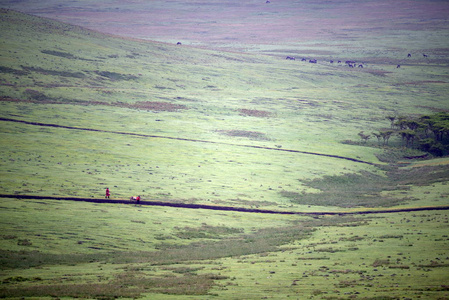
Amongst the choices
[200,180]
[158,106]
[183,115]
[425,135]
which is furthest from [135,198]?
[425,135]

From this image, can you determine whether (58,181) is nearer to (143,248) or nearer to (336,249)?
(143,248)

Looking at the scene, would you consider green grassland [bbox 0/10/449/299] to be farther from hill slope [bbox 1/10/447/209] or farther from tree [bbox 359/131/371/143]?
tree [bbox 359/131/371/143]

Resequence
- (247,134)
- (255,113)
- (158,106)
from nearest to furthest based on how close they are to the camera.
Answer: (247,134) → (158,106) → (255,113)

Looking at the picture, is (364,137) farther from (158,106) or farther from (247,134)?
(158,106)

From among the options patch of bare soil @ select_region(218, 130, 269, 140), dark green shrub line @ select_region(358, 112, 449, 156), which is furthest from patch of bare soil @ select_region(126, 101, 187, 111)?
dark green shrub line @ select_region(358, 112, 449, 156)

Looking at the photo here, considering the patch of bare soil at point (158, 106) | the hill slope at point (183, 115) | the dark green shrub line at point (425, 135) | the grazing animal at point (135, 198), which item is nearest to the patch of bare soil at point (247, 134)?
the hill slope at point (183, 115)

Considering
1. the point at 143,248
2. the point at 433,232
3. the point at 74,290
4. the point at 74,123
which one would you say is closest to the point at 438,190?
the point at 433,232

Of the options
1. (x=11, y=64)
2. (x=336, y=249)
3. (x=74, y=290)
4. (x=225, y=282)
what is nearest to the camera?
(x=74, y=290)

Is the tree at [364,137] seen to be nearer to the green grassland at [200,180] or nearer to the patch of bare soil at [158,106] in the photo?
the green grassland at [200,180]
